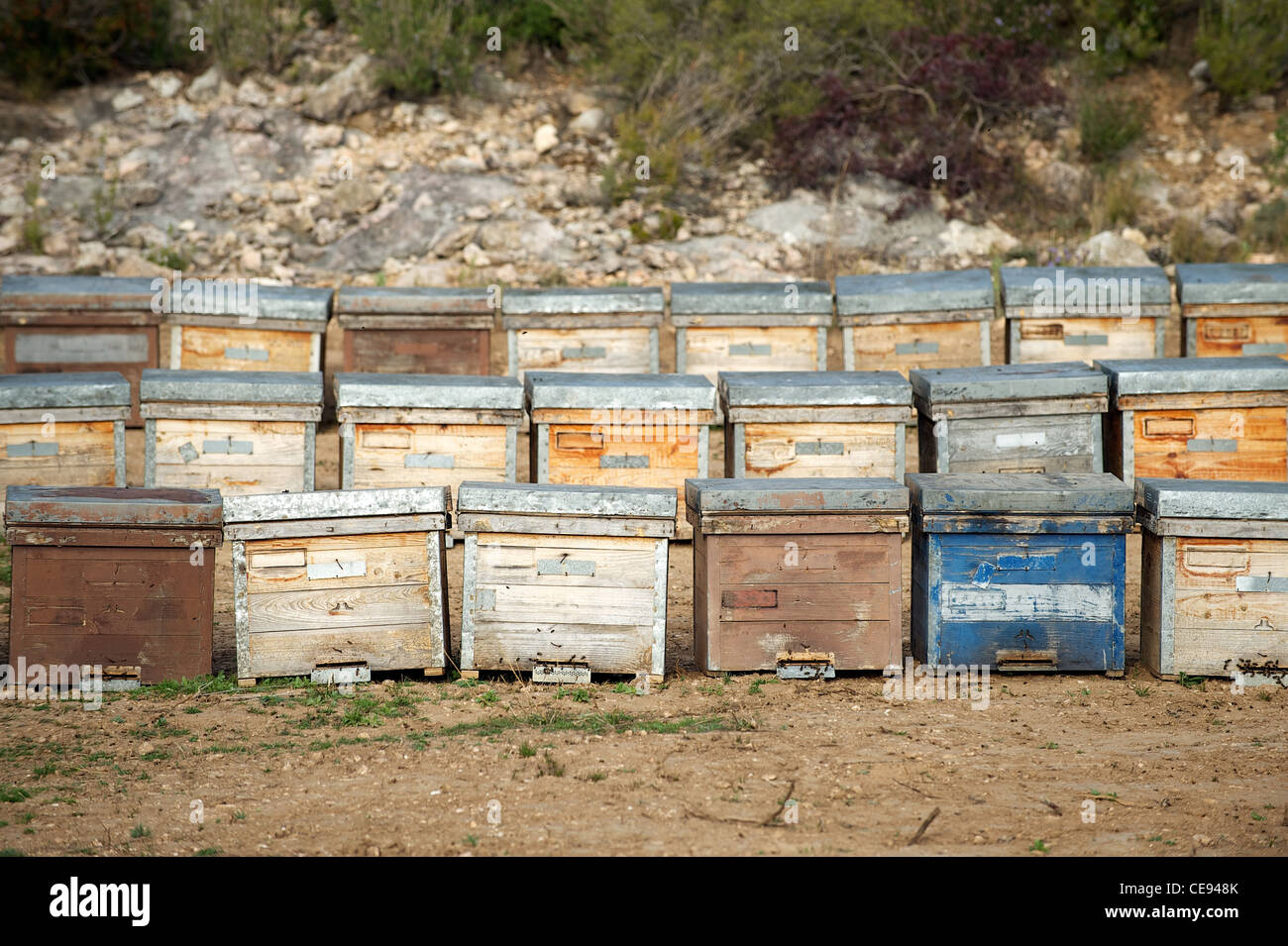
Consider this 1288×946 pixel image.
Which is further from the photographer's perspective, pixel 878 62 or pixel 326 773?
pixel 878 62

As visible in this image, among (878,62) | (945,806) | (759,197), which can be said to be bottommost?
(945,806)

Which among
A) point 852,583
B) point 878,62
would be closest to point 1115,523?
point 852,583

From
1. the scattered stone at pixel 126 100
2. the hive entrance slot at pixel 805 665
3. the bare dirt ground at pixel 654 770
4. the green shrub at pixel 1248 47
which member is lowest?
the bare dirt ground at pixel 654 770

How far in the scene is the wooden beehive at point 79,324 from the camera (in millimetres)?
10086

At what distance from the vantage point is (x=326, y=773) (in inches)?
204

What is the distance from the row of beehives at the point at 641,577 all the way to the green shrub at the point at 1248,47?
481 inches

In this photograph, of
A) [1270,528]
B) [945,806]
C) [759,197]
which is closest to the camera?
[945,806]

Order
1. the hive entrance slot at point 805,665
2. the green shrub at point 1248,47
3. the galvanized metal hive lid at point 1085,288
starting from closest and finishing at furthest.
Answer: the hive entrance slot at point 805,665, the galvanized metal hive lid at point 1085,288, the green shrub at point 1248,47

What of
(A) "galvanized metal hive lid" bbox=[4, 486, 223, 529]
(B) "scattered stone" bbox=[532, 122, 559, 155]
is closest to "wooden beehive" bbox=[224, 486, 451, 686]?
(A) "galvanized metal hive lid" bbox=[4, 486, 223, 529]

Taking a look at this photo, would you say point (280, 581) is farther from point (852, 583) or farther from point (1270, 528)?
point (1270, 528)

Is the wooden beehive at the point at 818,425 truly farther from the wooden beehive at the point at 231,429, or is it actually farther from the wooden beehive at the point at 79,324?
the wooden beehive at the point at 79,324

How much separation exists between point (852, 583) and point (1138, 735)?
1.45 metres

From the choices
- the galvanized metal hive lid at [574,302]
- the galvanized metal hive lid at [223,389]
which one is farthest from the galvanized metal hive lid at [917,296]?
the galvanized metal hive lid at [223,389]

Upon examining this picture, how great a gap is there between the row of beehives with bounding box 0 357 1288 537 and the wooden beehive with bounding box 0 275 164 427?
6.00 ft
